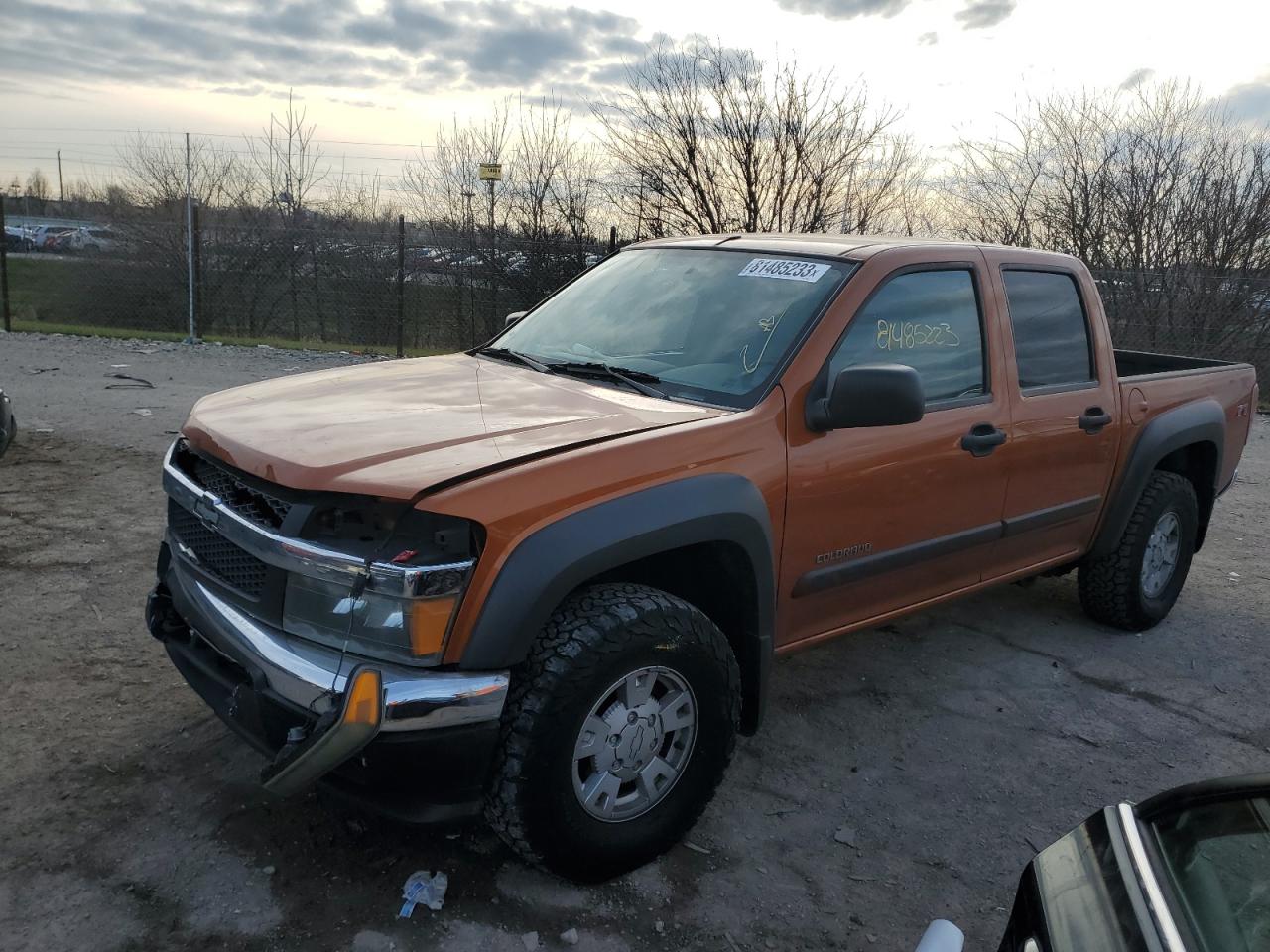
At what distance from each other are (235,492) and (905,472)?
2154mm

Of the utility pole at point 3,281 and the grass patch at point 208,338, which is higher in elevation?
the utility pole at point 3,281

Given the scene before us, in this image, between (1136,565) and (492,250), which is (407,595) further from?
(492,250)

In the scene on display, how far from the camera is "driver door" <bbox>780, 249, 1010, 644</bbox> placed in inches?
126

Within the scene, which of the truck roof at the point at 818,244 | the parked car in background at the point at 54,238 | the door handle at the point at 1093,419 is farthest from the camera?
the parked car in background at the point at 54,238

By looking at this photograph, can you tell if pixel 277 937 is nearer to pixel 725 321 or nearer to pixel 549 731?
pixel 549 731

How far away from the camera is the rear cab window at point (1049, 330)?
4.00 m

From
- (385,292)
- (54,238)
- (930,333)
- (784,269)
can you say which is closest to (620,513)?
(784,269)

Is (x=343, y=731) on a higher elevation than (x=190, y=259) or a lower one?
lower

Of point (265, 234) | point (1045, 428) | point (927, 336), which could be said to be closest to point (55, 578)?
point (927, 336)

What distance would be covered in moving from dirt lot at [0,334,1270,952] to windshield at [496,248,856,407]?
4.61 ft

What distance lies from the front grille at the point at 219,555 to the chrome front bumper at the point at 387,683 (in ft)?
0.49

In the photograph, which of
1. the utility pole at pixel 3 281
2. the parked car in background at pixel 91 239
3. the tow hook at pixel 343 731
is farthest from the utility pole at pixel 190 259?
the tow hook at pixel 343 731

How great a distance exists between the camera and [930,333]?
3.62 metres

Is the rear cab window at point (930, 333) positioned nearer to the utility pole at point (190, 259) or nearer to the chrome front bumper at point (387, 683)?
the chrome front bumper at point (387, 683)
